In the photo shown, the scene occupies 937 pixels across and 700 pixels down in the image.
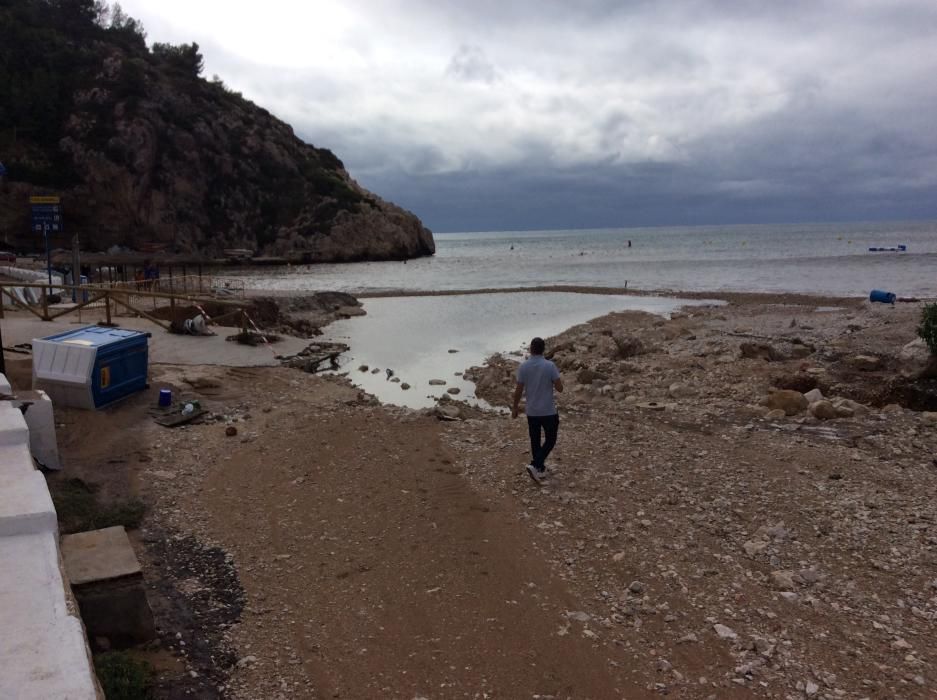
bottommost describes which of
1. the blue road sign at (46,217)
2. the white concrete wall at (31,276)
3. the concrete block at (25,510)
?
the concrete block at (25,510)

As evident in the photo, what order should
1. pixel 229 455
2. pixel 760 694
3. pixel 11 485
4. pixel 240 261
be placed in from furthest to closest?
1. pixel 240 261
2. pixel 229 455
3. pixel 11 485
4. pixel 760 694

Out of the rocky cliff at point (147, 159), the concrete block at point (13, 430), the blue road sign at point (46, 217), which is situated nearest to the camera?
the concrete block at point (13, 430)

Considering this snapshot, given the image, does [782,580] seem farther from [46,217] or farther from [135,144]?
[135,144]

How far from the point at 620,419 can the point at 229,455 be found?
6250 millimetres

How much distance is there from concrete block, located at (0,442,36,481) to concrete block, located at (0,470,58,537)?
0.79 feet

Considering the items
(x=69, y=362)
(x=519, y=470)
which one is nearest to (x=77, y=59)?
(x=69, y=362)

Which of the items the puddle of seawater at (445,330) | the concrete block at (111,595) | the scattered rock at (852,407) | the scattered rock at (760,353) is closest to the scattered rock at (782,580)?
the concrete block at (111,595)

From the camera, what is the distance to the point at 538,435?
8516 millimetres

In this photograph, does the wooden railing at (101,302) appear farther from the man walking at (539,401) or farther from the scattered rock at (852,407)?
the scattered rock at (852,407)

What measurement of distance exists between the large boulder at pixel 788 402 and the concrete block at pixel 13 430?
1100 centimetres

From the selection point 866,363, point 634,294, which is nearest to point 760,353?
point 866,363

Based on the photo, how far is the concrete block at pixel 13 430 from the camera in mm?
6285

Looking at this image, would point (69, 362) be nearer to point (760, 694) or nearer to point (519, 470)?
point (519, 470)

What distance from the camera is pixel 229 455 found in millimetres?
9836
